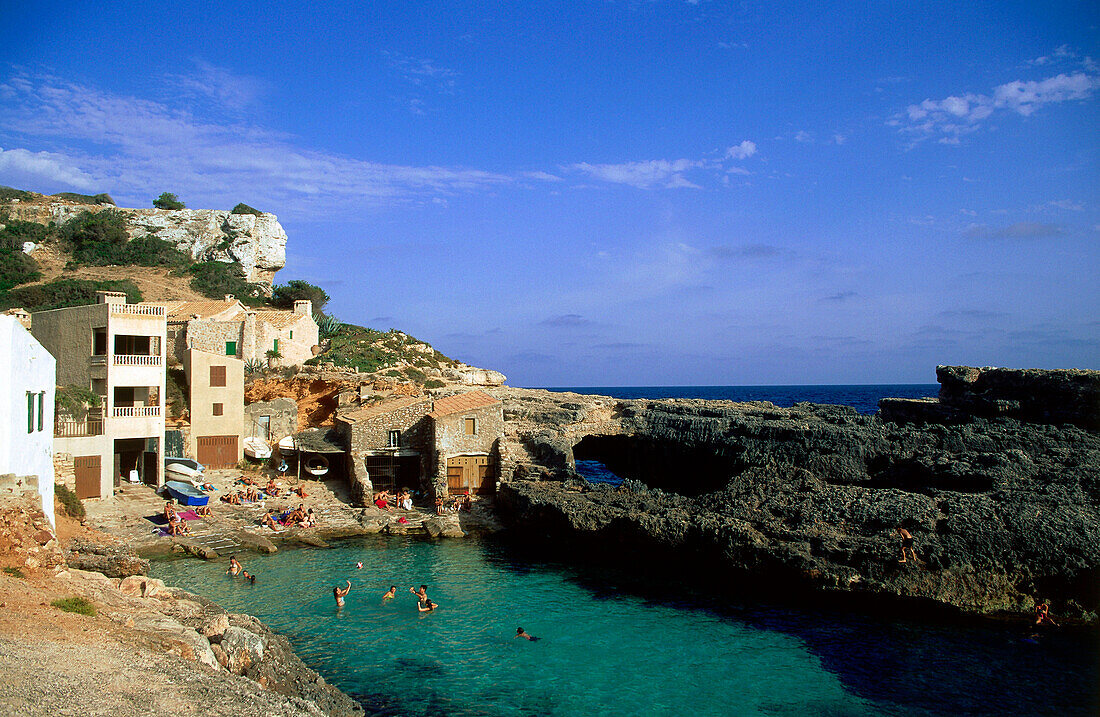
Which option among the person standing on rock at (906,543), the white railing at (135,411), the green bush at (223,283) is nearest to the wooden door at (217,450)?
the white railing at (135,411)

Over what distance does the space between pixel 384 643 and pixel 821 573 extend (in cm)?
1205

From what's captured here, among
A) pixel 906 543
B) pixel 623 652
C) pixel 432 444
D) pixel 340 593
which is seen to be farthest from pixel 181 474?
pixel 906 543

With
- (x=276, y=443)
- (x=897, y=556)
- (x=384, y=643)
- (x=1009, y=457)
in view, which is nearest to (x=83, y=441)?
(x=276, y=443)

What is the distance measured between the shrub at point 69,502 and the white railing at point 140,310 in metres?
8.84

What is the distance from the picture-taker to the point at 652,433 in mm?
31156

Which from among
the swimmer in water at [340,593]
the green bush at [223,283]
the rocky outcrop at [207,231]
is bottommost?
the swimmer in water at [340,593]

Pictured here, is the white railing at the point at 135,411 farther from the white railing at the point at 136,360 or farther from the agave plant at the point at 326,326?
the agave plant at the point at 326,326

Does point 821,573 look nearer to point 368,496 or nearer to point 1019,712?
point 1019,712

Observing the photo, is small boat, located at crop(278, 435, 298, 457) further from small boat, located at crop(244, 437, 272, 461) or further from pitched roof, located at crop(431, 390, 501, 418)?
pitched roof, located at crop(431, 390, 501, 418)

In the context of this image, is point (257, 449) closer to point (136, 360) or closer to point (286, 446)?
point (286, 446)

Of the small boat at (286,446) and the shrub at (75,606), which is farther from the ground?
the small boat at (286,446)

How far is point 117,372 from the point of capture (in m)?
29.5

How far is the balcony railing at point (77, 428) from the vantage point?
26.5 metres

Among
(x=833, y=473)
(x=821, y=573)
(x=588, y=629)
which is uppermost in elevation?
(x=833, y=473)
